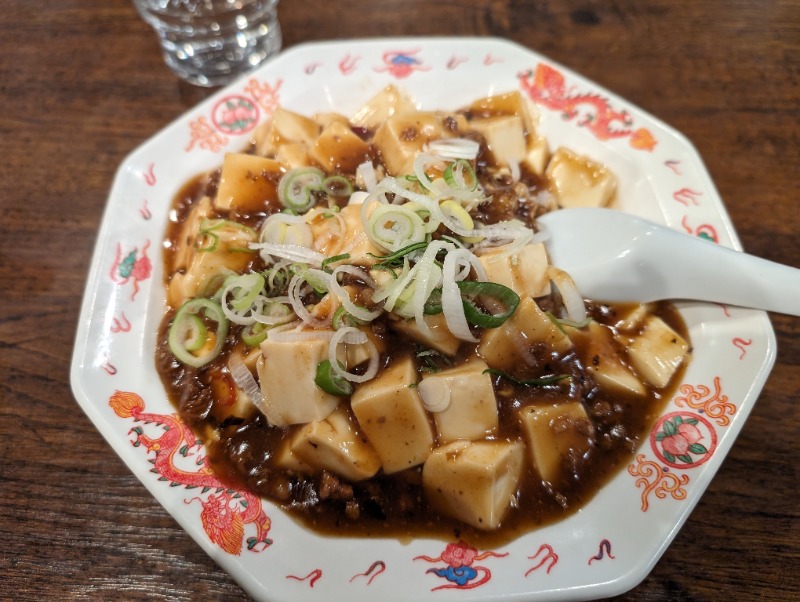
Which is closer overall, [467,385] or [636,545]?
[636,545]

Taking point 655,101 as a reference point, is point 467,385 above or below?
below

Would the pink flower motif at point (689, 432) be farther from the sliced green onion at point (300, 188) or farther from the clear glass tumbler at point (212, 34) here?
the clear glass tumbler at point (212, 34)

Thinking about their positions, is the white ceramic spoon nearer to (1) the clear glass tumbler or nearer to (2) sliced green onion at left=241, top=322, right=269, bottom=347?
(2) sliced green onion at left=241, top=322, right=269, bottom=347

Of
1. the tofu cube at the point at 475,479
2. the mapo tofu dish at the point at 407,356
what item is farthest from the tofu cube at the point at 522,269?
the tofu cube at the point at 475,479

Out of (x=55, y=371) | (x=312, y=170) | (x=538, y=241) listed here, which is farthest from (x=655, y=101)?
(x=55, y=371)

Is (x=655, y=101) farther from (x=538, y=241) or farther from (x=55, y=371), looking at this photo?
(x=55, y=371)

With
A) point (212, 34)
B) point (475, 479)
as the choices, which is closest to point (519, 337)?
point (475, 479)
